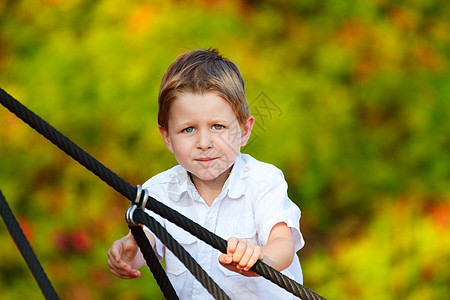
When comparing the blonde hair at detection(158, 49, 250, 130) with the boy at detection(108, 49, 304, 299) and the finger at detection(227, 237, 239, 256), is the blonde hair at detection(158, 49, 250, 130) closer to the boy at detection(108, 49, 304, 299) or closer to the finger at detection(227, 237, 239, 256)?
the boy at detection(108, 49, 304, 299)

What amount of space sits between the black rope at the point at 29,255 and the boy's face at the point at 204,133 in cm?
42

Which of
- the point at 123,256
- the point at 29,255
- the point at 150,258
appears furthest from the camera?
the point at 123,256

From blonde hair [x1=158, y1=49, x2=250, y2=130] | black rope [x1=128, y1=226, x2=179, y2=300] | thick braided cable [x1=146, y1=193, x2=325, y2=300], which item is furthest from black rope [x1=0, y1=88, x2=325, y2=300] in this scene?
blonde hair [x1=158, y1=49, x2=250, y2=130]

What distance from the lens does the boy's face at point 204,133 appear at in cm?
132

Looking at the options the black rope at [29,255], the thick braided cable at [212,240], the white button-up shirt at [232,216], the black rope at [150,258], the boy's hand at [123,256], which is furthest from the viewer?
the white button-up shirt at [232,216]

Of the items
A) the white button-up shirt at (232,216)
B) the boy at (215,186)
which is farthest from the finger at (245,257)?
the white button-up shirt at (232,216)

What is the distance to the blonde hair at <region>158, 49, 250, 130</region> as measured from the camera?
1.34 metres

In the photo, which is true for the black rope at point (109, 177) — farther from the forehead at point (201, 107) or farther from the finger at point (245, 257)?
the forehead at point (201, 107)

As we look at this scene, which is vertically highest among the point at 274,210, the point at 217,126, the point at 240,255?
the point at 217,126

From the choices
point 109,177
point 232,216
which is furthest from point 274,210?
point 109,177

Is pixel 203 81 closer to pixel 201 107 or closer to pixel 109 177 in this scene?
pixel 201 107

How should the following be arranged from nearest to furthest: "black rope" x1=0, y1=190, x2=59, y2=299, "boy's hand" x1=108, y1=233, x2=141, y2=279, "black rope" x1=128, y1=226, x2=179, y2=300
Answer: "black rope" x1=0, y1=190, x2=59, y2=299
"black rope" x1=128, y1=226, x2=179, y2=300
"boy's hand" x1=108, y1=233, x2=141, y2=279

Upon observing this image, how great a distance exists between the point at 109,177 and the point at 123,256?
29 cm

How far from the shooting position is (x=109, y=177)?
3.44 ft
